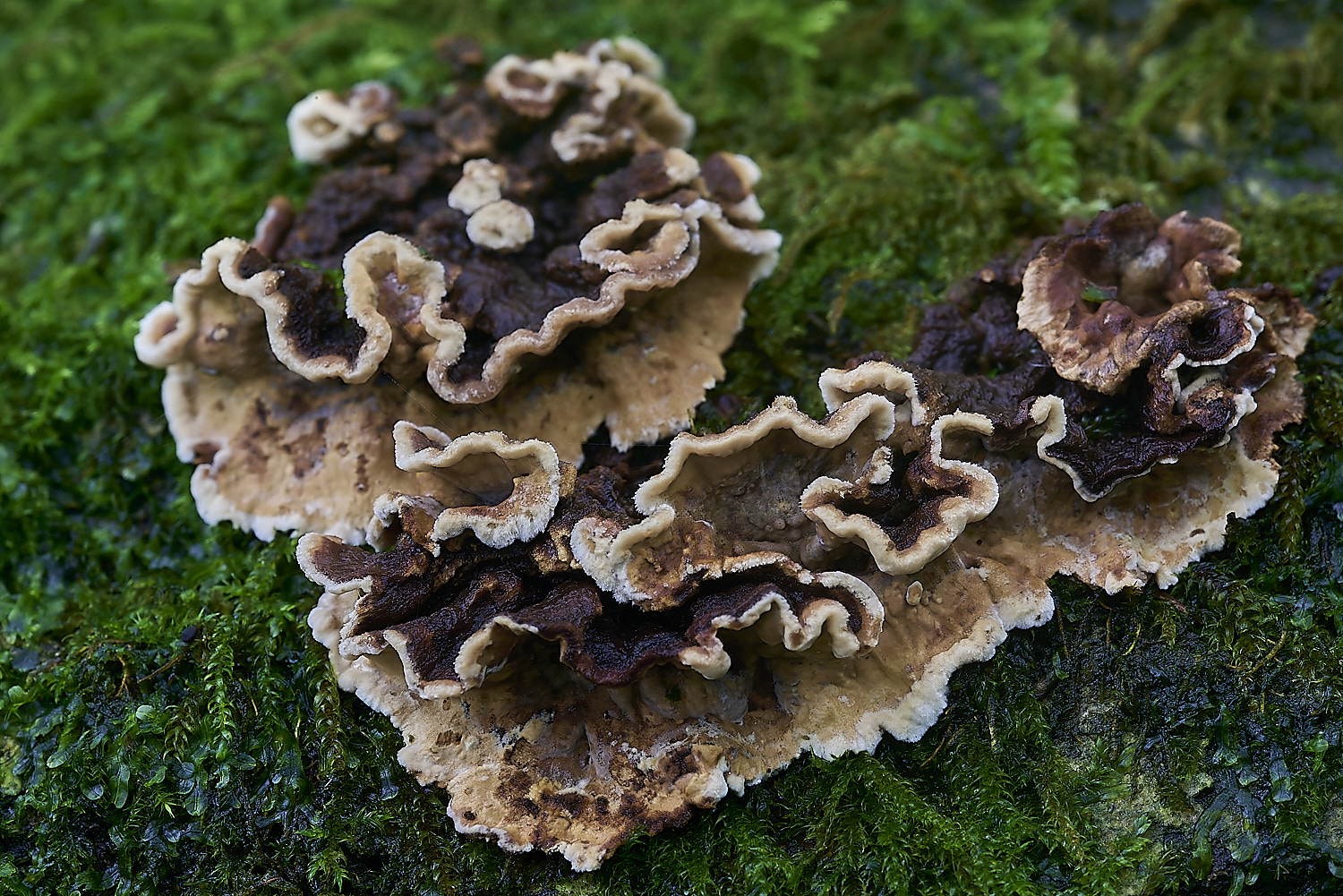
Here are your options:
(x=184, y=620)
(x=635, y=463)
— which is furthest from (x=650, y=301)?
(x=184, y=620)

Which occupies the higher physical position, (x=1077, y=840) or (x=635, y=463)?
(x=635, y=463)

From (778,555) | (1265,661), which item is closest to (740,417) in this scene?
(778,555)

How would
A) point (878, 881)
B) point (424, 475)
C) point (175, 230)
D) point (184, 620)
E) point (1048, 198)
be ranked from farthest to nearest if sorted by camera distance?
point (175, 230), point (1048, 198), point (184, 620), point (424, 475), point (878, 881)

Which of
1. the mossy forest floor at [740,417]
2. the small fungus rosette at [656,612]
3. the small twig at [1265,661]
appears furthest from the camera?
the small twig at [1265,661]

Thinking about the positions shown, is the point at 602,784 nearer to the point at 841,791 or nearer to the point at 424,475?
the point at 841,791

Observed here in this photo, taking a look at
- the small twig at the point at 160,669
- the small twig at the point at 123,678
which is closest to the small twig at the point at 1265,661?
the small twig at the point at 160,669

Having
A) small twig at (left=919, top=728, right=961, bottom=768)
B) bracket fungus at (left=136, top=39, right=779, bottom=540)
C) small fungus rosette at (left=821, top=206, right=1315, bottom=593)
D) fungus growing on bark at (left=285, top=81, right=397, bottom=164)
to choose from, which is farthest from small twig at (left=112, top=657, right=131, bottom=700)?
small twig at (left=919, top=728, right=961, bottom=768)

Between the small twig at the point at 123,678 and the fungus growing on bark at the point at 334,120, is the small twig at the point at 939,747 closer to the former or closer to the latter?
the small twig at the point at 123,678

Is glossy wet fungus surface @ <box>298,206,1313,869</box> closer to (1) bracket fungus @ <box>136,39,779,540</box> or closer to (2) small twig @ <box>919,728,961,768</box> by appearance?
(2) small twig @ <box>919,728,961,768</box>
